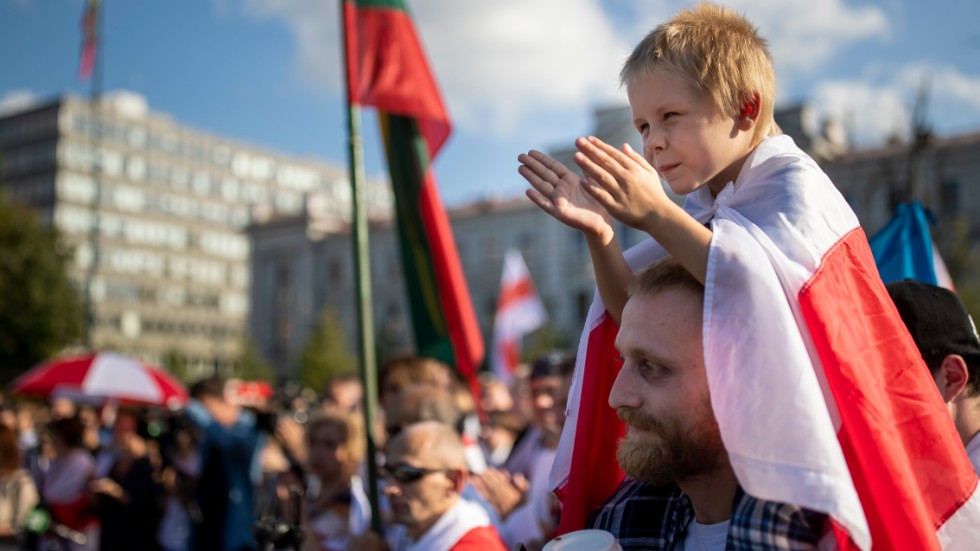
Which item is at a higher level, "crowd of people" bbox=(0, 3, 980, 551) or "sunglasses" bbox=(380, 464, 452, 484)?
"crowd of people" bbox=(0, 3, 980, 551)

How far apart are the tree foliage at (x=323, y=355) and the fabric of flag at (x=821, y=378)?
51.3 meters

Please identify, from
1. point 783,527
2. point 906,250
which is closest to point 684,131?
point 783,527

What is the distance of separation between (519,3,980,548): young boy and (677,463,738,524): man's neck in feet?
0.69

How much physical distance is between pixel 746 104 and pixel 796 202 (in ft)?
0.97

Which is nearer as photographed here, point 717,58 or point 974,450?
point 717,58

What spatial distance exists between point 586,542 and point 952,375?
Answer: 3.84 feet

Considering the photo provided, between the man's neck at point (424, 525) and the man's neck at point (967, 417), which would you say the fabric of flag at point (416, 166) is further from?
the man's neck at point (967, 417)

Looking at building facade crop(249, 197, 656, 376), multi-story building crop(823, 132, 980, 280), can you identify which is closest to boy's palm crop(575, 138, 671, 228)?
multi-story building crop(823, 132, 980, 280)

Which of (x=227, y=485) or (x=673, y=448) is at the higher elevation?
(x=673, y=448)

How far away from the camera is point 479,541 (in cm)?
336

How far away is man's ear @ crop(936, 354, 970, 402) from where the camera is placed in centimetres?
249

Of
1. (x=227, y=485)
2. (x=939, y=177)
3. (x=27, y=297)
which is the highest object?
(x=939, y=177)

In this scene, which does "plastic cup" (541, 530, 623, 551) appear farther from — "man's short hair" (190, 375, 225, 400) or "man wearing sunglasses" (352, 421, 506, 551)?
"man's short hair" (190, 375, 225, 400)

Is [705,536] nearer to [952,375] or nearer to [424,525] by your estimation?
[952,375]
